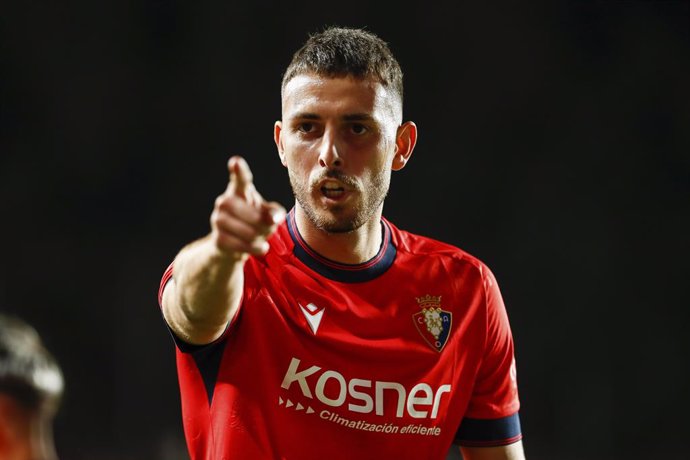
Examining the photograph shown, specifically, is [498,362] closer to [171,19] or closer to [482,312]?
[482,312]

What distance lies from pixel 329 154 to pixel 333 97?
0.38 ft

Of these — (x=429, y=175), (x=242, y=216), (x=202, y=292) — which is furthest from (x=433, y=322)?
(x=429, y=175)

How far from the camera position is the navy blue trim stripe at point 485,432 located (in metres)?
1.54

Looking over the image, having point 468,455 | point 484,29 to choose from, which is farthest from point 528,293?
point 468,455

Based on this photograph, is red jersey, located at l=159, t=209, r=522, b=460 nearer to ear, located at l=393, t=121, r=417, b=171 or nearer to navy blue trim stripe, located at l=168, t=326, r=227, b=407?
navy blue trim stripe, located at l=168, t=326, r=227, b=407

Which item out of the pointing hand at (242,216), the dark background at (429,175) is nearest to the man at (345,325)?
the pointing hand at (242,216)

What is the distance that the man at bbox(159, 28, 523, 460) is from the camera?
4.25 ft

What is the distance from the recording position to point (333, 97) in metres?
1.40

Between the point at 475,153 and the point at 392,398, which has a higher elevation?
the point at 475,153

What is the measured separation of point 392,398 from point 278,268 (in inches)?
11.7

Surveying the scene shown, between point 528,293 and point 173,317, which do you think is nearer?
point 173,317

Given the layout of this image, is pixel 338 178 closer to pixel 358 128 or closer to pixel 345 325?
pixel 358 128

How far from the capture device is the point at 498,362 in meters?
1.54

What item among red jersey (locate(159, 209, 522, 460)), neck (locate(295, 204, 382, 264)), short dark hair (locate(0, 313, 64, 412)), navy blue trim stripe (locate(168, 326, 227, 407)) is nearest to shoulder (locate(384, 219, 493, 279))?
red jersey (locate(159, 209, 522, 460))
